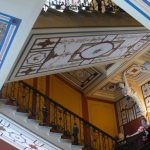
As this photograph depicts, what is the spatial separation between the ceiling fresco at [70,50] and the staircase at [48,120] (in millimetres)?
1144

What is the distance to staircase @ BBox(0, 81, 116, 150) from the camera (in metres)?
6.16

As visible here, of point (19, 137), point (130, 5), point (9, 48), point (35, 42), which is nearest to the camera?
point (130, 5)

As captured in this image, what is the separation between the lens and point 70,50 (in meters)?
5.30

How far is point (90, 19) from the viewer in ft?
15.8

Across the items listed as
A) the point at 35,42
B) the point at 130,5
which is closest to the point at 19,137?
the point at 35,42

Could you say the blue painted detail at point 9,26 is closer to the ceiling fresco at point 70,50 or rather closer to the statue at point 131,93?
the ceiling fresco at point 70,50

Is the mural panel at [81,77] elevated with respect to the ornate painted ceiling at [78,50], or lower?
lower

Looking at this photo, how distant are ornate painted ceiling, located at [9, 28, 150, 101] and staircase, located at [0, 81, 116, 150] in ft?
3.66

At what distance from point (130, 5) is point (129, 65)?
4629 millimetres

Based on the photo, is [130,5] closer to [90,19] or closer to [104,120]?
[90,19]

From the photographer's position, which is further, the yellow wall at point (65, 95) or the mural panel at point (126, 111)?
the mural panel at point (126, 111)

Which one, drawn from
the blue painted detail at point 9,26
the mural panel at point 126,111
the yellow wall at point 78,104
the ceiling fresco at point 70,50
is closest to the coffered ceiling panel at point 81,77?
the yellow wall at point 78,104

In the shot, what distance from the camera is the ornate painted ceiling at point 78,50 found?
4.64 meters

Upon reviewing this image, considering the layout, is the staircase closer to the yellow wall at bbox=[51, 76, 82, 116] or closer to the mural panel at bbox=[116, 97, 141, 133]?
the yellow wall at bbox=[51, 76, 82, 116]
